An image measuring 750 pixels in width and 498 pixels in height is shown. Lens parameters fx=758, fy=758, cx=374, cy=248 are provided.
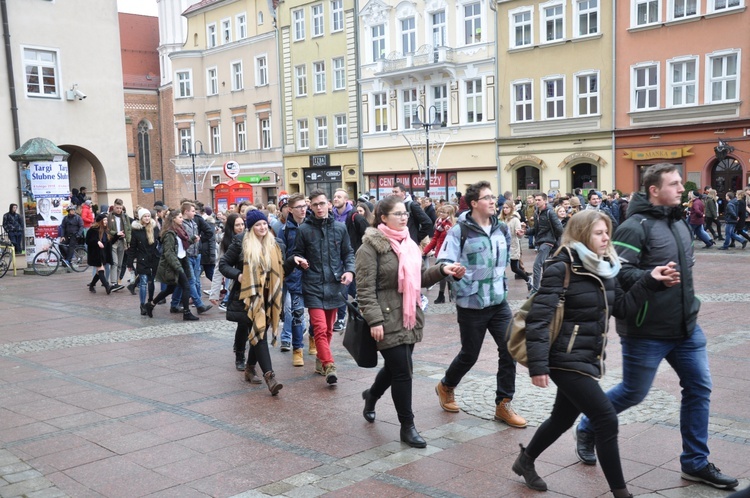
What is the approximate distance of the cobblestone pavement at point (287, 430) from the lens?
16.0 feet

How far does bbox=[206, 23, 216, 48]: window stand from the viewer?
168 ft

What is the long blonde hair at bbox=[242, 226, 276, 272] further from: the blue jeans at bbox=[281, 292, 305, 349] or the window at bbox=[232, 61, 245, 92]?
the window at bbox=[232, 61, 245, 92]

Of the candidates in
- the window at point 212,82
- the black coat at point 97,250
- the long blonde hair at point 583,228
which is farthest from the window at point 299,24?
the long blonde hair at point 583,228

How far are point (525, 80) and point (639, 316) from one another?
31.2m

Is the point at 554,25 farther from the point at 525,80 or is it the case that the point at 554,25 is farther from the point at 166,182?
the point at 166,182

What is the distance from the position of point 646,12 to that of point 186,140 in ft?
110

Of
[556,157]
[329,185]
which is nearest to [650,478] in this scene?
[556,157]

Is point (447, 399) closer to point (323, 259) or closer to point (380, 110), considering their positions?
point (323, 259)

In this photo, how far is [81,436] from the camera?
19.8 ft

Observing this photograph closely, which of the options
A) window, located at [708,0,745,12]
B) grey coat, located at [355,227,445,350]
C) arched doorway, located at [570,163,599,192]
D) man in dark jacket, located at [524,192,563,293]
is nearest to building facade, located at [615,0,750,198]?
window, located at [708,0,745,12]

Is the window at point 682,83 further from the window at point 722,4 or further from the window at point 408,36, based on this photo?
the window at point 408,36

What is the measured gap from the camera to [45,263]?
20.3 meters

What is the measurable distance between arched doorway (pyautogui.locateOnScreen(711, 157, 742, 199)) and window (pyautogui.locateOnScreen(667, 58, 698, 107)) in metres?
2.65

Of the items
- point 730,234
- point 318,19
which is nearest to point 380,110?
point 318,19
